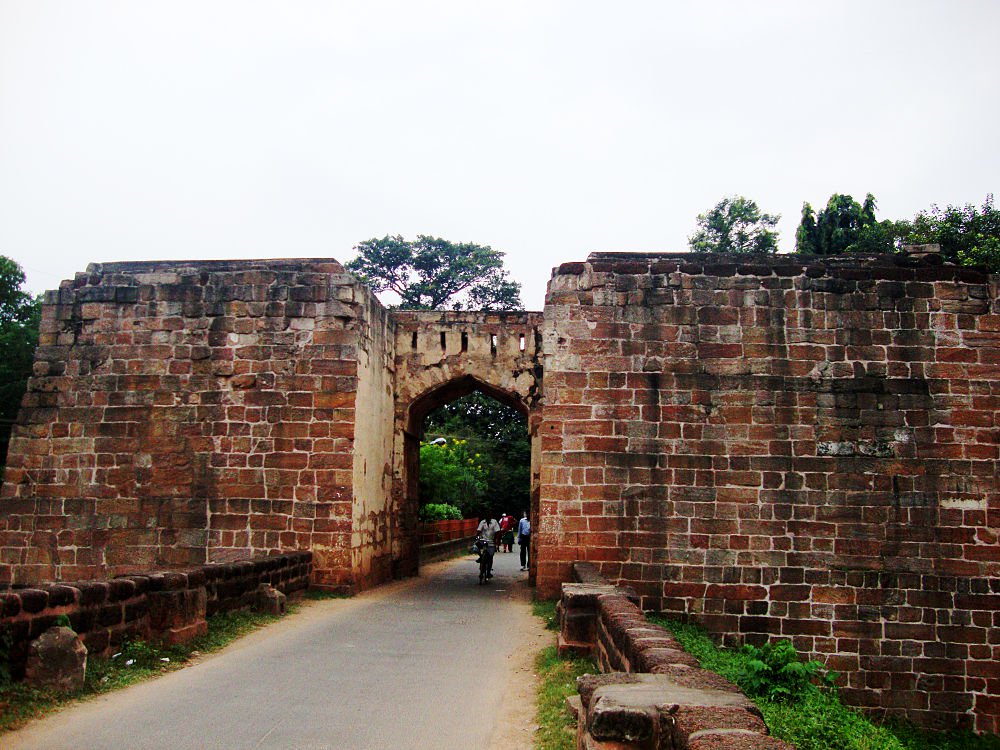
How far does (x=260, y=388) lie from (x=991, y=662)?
9.95m

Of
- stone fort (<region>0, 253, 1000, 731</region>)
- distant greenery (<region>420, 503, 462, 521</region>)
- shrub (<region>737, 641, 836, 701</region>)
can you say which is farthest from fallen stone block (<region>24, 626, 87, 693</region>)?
distant greenery (<region>420, 503, 462, 521</region>)

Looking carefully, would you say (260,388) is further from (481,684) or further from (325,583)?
(481,684)

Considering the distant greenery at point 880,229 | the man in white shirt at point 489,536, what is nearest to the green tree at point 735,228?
the distant greenery at point 880,229

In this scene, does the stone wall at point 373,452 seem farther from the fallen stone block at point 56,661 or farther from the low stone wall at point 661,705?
the low stone wall at point 661,705

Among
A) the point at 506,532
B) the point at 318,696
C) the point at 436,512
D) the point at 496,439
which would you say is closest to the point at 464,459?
the point at 506,532

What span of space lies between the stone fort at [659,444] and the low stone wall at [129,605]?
2.66 metres

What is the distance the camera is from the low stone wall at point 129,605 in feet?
16.9

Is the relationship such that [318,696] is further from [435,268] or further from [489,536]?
[435,268]

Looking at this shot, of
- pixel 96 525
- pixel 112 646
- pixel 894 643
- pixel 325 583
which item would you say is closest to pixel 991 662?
pixel 894 643

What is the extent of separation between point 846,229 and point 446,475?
507 inches

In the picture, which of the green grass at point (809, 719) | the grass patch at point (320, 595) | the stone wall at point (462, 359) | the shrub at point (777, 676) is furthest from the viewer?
the stone wall at point (462, 359)

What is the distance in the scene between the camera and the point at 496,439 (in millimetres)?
37312

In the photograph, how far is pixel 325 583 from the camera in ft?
35.8

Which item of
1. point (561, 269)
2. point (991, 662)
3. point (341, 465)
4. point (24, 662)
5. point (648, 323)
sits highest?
point (561, 269)
